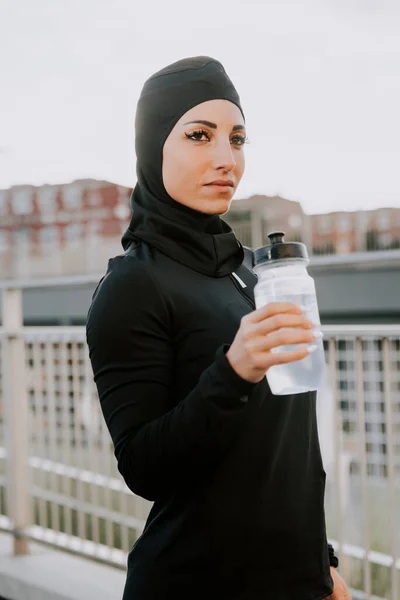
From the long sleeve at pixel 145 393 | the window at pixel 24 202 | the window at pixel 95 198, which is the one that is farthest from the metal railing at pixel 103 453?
the window at pixel 24 202

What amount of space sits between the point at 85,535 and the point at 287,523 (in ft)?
7.51

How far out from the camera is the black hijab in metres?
1.19

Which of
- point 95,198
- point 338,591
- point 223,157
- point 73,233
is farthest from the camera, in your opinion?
point 73,233

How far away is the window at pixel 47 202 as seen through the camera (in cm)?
2683

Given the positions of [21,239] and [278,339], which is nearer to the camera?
[278,339]

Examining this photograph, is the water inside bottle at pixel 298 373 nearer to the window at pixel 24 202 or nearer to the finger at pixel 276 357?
the finger at pixel 276 357

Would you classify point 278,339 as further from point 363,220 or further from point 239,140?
point 363,220

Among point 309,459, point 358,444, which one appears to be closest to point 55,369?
point 358,444

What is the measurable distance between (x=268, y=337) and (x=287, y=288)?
0.50ft

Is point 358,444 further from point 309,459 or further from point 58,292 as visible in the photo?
point 58,292

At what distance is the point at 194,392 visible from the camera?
1010 millimetres

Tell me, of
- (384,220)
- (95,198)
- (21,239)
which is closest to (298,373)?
(384,220)

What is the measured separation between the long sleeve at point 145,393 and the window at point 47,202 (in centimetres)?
2654

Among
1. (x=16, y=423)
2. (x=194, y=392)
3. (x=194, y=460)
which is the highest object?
(x=194, y=392)
